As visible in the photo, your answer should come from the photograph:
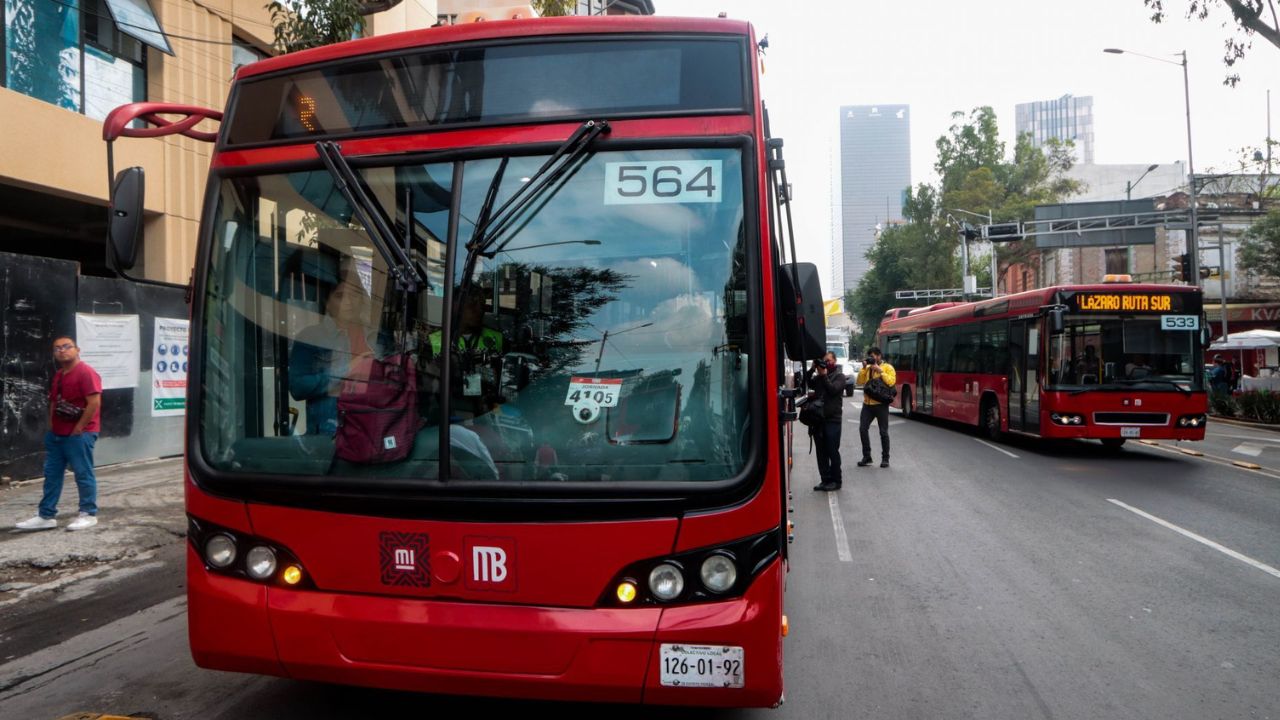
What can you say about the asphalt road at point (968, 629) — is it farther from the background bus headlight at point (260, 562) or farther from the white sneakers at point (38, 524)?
the white sneakers at point (38, 524)

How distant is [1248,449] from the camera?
17062 mm

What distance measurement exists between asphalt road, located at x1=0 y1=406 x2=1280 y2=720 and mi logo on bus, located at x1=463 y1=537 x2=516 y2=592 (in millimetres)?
1141

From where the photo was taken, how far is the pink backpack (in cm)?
340

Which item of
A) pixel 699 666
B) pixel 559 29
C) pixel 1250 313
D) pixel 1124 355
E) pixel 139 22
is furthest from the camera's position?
pixel 1250 313

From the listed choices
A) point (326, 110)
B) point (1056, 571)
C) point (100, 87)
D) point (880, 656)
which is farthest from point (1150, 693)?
point (100, 87)

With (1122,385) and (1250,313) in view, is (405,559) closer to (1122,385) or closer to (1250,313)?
(1122,385)

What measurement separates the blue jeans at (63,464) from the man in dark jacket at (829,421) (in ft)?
24.8

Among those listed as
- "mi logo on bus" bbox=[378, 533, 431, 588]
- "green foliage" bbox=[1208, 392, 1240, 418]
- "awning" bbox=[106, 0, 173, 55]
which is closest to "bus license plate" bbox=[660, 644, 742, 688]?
"mi logo on bus" bbox=[378, 533, 431, 588]

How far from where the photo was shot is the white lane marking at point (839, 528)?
766 centimetres

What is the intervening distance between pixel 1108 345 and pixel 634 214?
527 inches

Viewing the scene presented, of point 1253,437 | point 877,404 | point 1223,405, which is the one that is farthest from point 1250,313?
point 877,404

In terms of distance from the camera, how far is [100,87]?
12758 millimetres

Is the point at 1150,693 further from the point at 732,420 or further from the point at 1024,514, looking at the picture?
the point at 1024,514

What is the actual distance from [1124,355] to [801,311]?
12633mm
